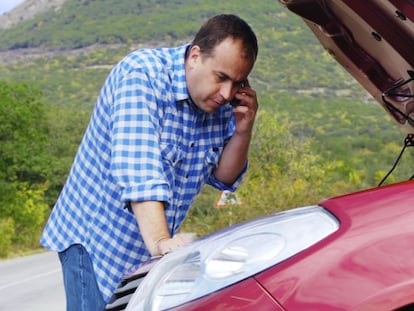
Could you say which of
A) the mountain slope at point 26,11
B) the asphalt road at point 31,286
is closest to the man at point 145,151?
the asphalt road at point 31,286

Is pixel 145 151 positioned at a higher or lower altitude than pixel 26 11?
higher

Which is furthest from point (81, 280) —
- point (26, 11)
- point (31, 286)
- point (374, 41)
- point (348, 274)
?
point (26, 11)

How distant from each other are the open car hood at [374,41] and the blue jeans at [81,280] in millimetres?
1260

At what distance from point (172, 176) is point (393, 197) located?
1.22 m

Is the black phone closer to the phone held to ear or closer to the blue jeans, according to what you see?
the phone held to ear

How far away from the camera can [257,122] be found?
33.8m

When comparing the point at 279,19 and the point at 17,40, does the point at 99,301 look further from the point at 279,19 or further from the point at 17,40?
the point at 17,40

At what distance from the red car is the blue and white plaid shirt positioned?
1.63 feet

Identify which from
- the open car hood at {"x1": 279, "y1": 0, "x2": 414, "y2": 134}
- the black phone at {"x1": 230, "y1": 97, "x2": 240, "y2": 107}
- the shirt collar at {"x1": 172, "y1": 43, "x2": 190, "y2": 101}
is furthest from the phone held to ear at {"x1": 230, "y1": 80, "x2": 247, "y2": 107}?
the open car hood at {"x1": 279, "y1": 0, "x2": 414, "y2": 134}

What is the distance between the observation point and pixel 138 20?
95.8 meters

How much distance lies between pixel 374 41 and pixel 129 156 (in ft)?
3.68

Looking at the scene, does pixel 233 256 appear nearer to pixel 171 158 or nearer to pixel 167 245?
pixel 167 245

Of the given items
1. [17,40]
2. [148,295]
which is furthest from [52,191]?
[17,40]

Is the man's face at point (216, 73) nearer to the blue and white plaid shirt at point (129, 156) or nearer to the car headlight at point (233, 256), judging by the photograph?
the blue and white plaid shirt at point (129, 156)
